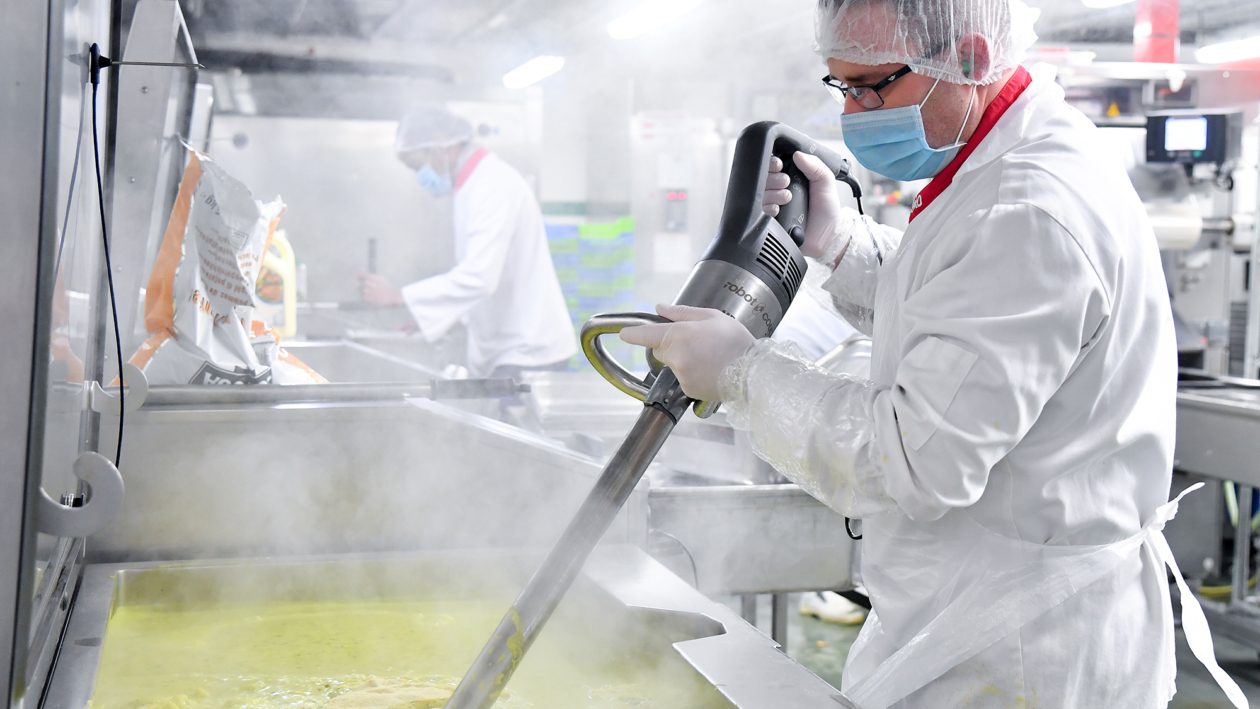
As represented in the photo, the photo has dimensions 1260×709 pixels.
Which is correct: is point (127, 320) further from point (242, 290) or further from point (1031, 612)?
point (1031, 612)

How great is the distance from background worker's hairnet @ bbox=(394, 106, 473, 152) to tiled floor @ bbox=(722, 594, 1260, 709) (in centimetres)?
202

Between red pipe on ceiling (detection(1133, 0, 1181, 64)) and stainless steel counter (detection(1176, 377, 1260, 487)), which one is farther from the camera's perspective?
red pipe on ceiling (detection(1133, 0, 1181, 64))

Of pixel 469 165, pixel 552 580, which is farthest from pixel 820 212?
pixel 469 165

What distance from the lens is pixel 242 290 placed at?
1541mm

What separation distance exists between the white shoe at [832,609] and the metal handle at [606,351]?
252cm

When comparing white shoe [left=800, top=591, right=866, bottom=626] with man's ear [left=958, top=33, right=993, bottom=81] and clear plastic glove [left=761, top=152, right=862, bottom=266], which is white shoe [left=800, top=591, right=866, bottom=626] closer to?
clear plastic glove [left=761, top=152, right=862, bottom=266]

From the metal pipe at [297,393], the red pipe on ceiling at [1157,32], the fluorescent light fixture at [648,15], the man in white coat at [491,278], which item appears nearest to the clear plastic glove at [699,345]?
the metal pipe at [297,393]

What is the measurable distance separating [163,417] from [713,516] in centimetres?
89

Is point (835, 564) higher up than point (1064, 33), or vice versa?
point (1064, 33)

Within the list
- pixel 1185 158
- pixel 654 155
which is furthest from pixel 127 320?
pixel 654 155

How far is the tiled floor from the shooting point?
291cm

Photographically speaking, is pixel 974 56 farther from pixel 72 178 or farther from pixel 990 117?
pixel 72 178

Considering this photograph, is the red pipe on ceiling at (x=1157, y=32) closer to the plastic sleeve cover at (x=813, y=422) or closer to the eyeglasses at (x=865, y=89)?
the eyeglasses at (x=865, y=89)

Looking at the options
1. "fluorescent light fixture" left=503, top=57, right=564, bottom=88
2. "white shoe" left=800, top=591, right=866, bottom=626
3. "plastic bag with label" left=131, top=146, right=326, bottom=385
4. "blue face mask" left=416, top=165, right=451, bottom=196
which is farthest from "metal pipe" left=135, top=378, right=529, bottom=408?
"fluorescent light fixture" left=503, top=57, right=564, bottom=88
